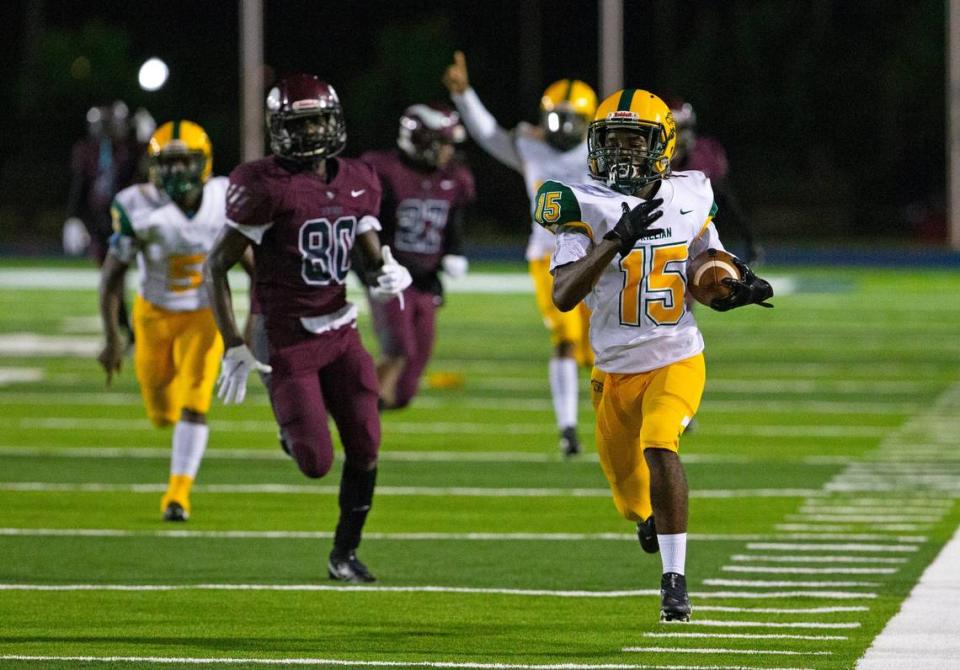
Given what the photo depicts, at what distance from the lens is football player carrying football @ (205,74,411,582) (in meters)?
7.13

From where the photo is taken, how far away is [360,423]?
723 cm

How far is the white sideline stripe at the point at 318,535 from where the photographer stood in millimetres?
8289

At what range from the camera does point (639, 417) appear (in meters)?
6.43

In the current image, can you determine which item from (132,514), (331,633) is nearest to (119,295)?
(132,514)

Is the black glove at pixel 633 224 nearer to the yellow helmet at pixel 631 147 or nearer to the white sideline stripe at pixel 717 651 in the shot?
the yellow helmet at pixel 631 147

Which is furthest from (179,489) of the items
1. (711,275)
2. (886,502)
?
(711,275)

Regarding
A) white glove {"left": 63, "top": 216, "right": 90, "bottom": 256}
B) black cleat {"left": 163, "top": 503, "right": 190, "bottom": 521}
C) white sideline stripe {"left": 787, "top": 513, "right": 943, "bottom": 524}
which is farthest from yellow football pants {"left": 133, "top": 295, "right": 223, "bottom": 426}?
white glove {"left": 63, "top": 216, "right": 90, "bottom": 256}

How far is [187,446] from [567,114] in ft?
11.8

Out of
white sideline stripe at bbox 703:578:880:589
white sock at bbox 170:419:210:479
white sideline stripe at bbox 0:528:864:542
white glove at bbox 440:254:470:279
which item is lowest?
white sideline stripe at bbox 703:578:880:589

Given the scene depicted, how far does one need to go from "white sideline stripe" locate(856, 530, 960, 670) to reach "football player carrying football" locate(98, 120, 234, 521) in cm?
307

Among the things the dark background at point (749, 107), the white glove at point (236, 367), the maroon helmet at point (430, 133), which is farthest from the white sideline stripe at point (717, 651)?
the dark background at point (749, 107)

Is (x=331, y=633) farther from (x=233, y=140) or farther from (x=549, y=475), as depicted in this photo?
(x=233, y=140)

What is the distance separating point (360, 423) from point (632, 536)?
1.58 metres

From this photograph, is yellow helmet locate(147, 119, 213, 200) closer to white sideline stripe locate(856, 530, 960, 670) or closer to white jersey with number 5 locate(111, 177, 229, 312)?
white jersey with number 5 locate(111, 177, 229, 312)
